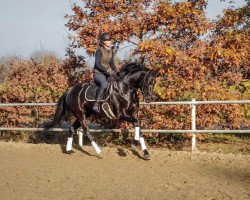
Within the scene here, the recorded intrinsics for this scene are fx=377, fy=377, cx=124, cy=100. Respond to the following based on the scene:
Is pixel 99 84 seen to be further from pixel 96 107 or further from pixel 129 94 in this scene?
pixel 129 94

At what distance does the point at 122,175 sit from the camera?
23.6ft

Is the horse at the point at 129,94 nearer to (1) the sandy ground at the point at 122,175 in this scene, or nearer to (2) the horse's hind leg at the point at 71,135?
(1) the sandy ground at the point at 122,175

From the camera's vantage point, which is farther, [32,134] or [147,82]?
[32,134]

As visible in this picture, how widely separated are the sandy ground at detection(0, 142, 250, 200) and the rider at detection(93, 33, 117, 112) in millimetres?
1588

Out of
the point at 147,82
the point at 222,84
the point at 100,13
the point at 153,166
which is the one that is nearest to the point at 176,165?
the point at 153,166

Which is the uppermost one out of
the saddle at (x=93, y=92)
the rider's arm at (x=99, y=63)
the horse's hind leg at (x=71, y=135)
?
the rider's arm at (x=99, y=63)

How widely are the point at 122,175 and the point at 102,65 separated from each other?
284 cm

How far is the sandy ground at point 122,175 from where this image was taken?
588cm

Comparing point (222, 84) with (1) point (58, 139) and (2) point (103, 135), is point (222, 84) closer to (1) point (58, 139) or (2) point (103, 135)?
(2) point (103, 135)

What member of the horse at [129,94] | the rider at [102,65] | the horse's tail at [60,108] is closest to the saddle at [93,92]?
the horse at [129,94]

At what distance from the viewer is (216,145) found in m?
11.4

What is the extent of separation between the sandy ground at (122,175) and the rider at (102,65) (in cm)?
159

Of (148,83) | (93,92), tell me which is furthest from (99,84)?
(148,83)

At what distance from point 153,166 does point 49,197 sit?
2840 mm
